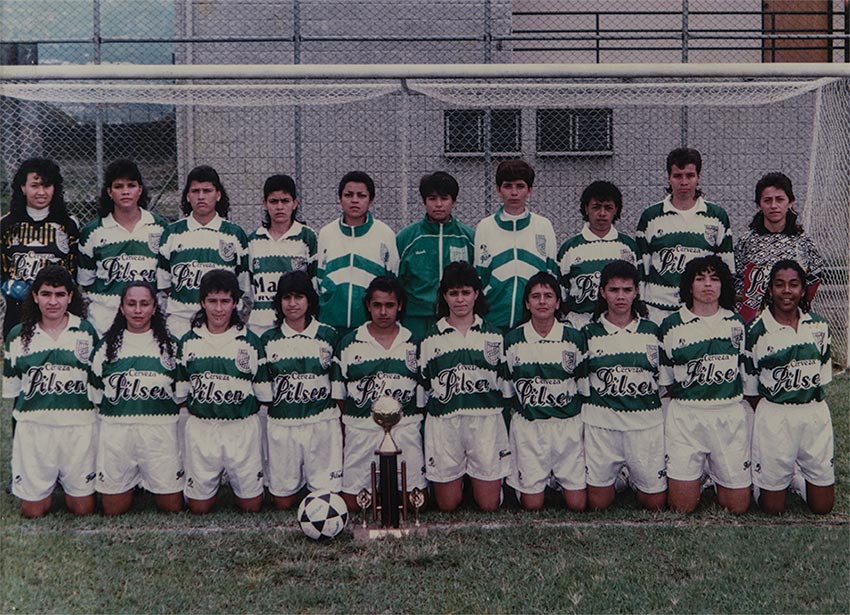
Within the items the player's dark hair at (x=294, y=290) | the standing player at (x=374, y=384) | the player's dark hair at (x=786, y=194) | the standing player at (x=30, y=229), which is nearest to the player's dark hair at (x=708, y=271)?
the player's dark hair at (x=786, y=194)

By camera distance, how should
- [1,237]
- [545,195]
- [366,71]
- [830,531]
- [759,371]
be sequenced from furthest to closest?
[545,195] < [366,71] < [1,237] < [759,371] < [830,531]

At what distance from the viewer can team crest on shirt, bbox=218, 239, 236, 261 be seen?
4.27m

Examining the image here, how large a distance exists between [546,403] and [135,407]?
73.9 inches

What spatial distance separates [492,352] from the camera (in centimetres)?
396

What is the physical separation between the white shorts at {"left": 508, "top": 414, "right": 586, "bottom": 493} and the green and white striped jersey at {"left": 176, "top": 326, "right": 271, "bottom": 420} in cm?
122

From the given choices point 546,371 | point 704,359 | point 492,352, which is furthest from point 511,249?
point 704,359

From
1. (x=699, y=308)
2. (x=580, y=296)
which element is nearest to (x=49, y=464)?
(x=580, y=296)

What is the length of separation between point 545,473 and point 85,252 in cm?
254

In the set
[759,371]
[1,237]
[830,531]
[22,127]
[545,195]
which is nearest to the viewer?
[830,531]

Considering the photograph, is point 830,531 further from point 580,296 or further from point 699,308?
point 580,296

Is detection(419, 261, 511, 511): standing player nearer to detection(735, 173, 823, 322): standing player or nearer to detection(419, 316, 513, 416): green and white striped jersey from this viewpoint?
detection(419, 316, 513, 416): green and white striped jersey

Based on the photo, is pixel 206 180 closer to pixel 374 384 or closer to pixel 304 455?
pixel 374 384

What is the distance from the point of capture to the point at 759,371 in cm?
387

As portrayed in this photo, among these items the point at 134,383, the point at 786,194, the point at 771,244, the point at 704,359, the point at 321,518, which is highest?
the point at 786,194
